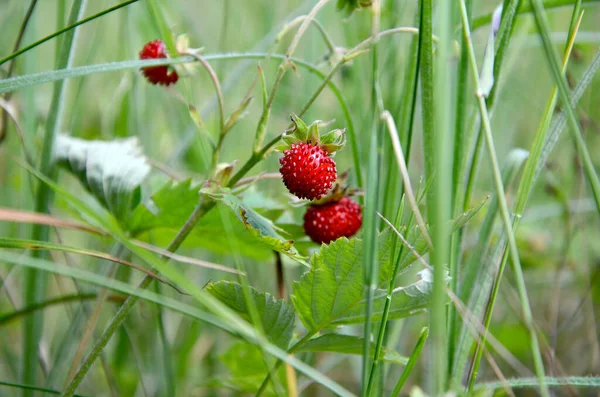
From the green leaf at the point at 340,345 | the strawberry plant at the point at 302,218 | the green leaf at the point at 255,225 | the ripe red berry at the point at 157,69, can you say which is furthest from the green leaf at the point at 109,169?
the green leaf at the point at 340,345

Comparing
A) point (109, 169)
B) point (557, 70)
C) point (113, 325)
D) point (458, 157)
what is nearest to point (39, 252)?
point (109, 169)

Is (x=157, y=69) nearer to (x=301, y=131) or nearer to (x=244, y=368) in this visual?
(x=301, y=131)

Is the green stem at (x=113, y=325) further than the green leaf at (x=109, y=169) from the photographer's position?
No

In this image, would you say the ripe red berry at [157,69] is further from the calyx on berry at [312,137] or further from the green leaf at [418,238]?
the green leaf at [418,238]

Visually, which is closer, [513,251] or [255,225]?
[513,251]

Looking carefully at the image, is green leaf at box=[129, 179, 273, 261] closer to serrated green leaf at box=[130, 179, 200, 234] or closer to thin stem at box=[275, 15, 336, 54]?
serrated green leaf at box=[130, 179, 200, 234]
